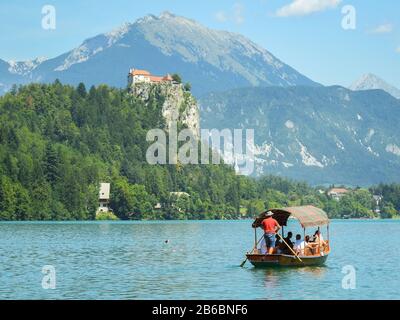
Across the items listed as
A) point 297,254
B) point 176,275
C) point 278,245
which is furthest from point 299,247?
point 176,275

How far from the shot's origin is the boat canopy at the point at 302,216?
232 ft

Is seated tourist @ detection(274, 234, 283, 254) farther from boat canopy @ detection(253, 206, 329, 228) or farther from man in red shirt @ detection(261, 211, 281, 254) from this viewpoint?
boat canopy @ detection(253, 206, 329, 228)

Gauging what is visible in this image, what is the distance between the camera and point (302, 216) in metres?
71.2

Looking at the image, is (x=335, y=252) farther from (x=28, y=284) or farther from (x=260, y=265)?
(x=28, y=284)

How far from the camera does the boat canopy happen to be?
70.6 m

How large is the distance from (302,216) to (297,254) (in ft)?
9.15

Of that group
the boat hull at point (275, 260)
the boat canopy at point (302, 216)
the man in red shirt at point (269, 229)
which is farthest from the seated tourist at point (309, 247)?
the man in red shirt at point (269, 229)

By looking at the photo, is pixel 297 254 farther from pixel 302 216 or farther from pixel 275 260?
pixel 302 216

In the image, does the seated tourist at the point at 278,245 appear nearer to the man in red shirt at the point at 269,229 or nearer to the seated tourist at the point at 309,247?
the man in red shirt at the point at 269,229

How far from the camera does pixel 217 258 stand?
8569 cm

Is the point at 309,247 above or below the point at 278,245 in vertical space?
below

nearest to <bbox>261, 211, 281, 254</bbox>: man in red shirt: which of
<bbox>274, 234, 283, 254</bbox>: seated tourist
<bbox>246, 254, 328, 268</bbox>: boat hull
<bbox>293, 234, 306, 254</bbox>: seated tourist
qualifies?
<bbox>246, 254, 328, 268</bbox>: boat hull

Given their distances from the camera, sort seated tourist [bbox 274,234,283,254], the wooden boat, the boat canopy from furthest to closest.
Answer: the boat canopy
seated tourist [bbox 274,234,283,254]
the wooden boat
